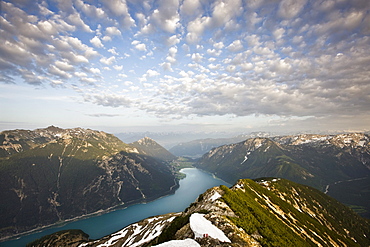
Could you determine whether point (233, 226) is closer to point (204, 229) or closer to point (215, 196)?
point (204, 229)

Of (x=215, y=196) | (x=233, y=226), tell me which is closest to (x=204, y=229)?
(x=233, y=226)

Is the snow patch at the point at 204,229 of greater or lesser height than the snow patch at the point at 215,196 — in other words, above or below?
above

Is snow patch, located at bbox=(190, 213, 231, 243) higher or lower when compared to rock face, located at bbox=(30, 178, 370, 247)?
higher

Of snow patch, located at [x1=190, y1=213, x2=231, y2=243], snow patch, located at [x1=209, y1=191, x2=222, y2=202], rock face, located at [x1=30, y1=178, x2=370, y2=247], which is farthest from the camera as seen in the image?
snow patch, located at [x1=209, y1=191, x2=222, y2=202]

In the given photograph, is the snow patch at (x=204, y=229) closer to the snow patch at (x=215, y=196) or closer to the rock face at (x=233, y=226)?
the rock face at (x=233, y=226)

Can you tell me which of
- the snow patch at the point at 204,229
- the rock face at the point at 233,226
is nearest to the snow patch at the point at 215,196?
the rock face at the point at 233,226

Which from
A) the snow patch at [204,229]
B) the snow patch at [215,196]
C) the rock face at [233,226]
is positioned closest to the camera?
the snow patch at [204,229]

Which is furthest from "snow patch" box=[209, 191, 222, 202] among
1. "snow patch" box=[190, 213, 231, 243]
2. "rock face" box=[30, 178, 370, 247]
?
"snow patch" box=[190, 213, 231, 243]

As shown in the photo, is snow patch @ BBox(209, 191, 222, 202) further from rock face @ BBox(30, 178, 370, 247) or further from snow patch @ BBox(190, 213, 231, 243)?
snow patch @ BBox(190, 213, 231, 243)

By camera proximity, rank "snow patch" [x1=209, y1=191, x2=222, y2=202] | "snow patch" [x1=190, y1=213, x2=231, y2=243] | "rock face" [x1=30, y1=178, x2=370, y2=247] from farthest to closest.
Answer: "snow patch" [x1=209, y1=191, x2=222, y2=202] < "rock face" [x1=30, y1=178, x2=370, y2=247] < "snow patch" [x1=190, y1=213, x2=231, y2=243]

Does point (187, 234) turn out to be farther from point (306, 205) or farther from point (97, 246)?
point (306, 205)
